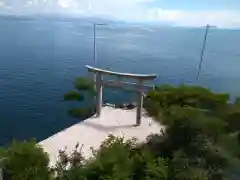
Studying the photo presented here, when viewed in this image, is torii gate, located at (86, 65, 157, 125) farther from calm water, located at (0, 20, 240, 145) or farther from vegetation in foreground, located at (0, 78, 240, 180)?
calm water, located at (0, 20, 240, 145)

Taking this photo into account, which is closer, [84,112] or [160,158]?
[160,158]

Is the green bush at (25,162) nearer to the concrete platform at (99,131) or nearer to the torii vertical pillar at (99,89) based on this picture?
the concrete platform at (99,131)

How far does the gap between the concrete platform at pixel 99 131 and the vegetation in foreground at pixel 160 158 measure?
187 centimetres

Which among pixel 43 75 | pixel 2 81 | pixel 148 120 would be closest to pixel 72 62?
pixel 43 75

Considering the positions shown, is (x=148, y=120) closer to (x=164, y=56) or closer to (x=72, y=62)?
(x=72, y=62)

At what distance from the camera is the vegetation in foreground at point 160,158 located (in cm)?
486

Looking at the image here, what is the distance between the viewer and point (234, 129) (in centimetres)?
614

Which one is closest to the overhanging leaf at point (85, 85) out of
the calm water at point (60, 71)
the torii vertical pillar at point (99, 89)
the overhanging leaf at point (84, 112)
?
the overhanging leaf at point (84, 112)

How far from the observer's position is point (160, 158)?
16.5 feet

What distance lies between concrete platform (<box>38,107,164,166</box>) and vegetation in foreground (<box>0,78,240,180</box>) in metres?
1.87

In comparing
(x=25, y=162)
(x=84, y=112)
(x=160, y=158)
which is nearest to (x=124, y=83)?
(x=84, y=112)

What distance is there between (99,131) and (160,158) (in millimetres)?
4130

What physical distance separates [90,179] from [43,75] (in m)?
18.7

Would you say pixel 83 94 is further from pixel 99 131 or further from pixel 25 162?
pixel 25 162
